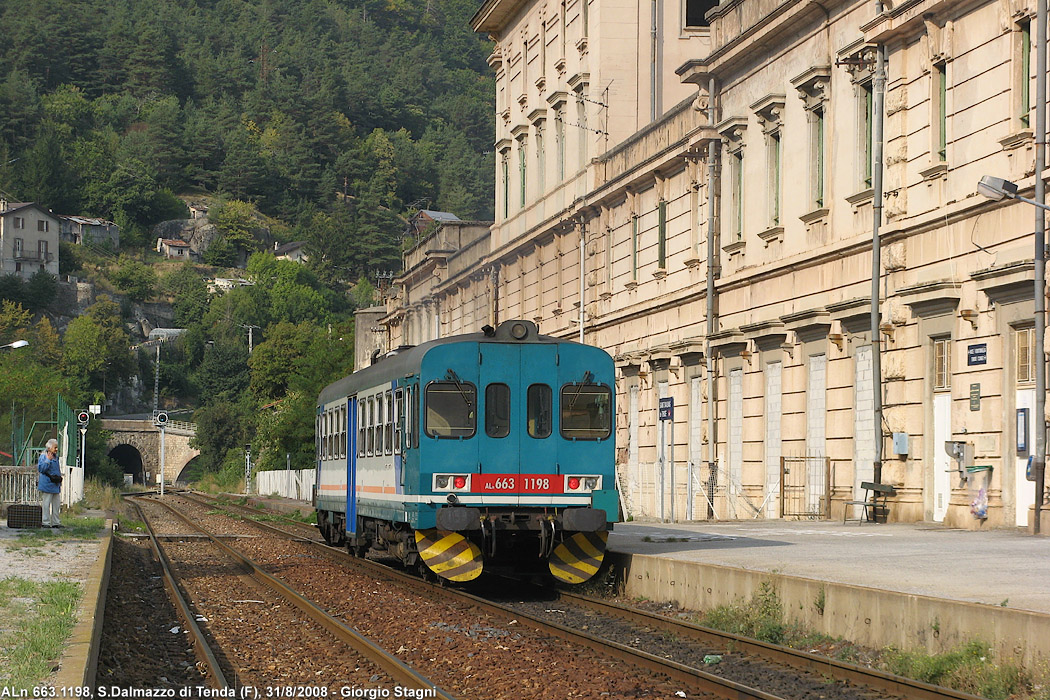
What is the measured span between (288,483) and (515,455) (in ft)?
171

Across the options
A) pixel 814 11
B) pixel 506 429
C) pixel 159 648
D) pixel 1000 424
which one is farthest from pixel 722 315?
pixel 159 648

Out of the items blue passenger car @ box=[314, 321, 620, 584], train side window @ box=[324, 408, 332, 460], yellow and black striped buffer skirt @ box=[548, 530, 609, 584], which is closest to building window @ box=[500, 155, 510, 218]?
train side window @ box=[324, 408, 332, 460]

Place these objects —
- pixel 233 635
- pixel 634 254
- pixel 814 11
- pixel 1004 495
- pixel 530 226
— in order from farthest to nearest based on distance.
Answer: pixel 530 226 → pixel 634 254 → pixel 814 11 → pixel 1004 495 → pixel 233 635

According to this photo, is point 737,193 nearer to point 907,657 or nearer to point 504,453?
point 504,453

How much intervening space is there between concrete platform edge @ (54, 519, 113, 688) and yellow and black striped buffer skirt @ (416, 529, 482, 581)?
12.4 ft

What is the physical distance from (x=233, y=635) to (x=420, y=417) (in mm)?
4731

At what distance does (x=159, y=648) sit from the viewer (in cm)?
1473

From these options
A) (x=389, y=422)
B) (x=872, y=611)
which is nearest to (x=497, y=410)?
(x=389, y=422)

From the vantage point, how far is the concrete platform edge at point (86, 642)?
414 inches

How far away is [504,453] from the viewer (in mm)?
20047

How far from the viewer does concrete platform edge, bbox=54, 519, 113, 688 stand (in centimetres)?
1052

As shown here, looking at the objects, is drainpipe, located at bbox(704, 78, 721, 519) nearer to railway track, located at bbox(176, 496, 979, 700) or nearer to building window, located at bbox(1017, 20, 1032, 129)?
building window, located at bbox(1017, 20, 1032, 129)

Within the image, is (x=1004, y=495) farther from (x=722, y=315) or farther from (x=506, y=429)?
(x=722, y=315)

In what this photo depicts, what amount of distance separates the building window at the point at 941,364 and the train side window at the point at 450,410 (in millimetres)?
8856
